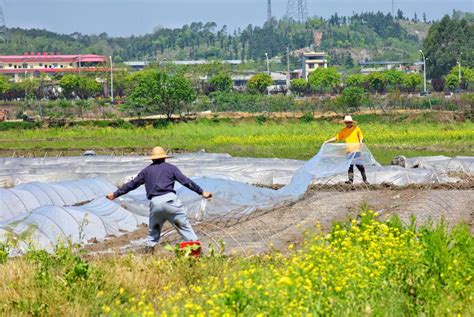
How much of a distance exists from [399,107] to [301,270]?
50.8 m

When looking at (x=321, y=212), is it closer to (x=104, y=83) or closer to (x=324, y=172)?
(x=324, y=172)

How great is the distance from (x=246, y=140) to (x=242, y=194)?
19352 mm

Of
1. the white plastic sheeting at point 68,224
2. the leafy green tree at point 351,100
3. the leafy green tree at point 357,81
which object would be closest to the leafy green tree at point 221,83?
the leafy green tree at point 357,81

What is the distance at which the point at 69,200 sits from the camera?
1720cm

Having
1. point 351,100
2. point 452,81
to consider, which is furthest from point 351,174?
point 452,81

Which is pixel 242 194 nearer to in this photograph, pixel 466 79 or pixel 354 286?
pixel 354 286

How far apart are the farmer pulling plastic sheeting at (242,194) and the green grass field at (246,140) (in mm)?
6852

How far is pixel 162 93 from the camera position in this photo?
54.1 meters

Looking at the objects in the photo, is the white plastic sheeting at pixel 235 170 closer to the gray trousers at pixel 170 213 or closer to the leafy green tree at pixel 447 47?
the gray trousers at pixel 170 213

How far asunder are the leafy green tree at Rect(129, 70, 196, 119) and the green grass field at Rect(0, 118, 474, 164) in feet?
28.0

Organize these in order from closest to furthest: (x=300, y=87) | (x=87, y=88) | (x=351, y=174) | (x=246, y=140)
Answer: (x=351, y=174), (x=246, y=140), (x=87, y=88), (x=300, y=87)

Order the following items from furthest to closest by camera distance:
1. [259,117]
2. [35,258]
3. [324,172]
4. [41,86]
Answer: [41,86] → [259,117] → [324,172] → [35,258]

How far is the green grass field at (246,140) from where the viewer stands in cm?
3136

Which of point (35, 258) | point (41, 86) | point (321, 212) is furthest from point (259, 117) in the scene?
point (41, 86)
